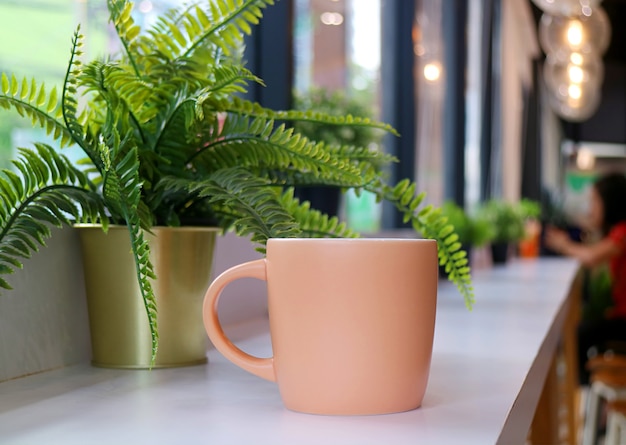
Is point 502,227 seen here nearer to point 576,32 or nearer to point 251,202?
point 576,32

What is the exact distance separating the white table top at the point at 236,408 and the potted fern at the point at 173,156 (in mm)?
59

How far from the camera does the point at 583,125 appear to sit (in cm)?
1255

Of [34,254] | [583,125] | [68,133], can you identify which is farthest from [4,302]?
[583,125]

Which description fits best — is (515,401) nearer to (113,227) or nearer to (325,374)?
(325,374)

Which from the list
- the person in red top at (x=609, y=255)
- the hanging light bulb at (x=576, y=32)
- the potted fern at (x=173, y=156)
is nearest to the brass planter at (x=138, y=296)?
the potted fern at (x=173, y=156)

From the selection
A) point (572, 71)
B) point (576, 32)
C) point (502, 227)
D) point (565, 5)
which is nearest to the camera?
point (565, 5)

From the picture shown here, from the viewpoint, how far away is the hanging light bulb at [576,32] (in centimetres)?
362

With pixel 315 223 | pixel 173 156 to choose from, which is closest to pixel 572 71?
pixel 315 223

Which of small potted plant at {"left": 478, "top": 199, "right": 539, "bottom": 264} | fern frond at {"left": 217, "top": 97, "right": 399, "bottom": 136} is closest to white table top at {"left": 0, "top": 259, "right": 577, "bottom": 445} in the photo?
fern frond at {"left": 217, "top": 97, "right": 399, "bottom": 136}

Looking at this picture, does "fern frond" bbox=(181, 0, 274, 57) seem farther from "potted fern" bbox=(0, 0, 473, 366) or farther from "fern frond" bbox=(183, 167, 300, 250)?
"fern frond" bbox=(183, 167, 300, 250)

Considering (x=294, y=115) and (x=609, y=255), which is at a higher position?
(x=294, y=115)

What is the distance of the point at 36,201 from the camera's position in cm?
69

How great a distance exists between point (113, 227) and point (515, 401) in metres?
0.38

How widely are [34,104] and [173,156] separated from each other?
0.14 m
